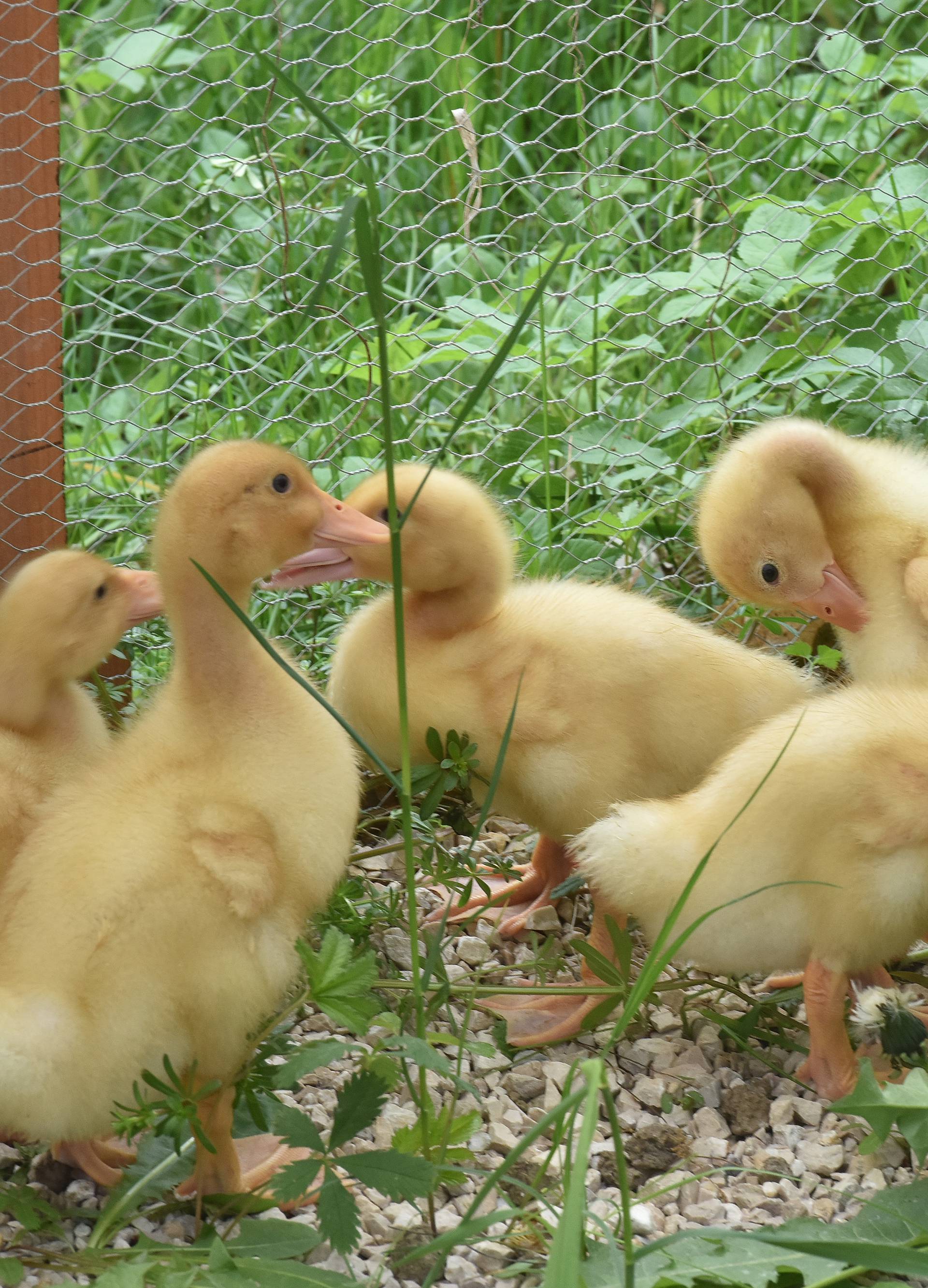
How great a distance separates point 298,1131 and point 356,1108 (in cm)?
7

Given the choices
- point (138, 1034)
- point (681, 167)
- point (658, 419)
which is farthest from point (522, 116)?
point (138, 1034)

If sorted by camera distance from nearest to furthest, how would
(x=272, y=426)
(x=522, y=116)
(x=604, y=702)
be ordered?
(x=604, y=702) → (x=272, y=426) → (x=522, y=116)

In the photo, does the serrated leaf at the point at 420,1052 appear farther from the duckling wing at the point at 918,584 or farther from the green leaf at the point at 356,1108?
the duckling wing at the point at 918,584

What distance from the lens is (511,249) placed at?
4.32 m

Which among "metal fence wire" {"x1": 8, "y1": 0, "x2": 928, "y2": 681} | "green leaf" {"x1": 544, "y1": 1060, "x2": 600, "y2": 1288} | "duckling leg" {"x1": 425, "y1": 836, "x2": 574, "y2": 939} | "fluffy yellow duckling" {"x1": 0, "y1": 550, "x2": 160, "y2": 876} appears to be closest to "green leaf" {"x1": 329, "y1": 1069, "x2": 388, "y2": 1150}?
"green leaf" {"x1": 544, "y1": 1060, "x2": 600, "y2": 1288}

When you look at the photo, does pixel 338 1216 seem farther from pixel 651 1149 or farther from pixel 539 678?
pixel 539 678

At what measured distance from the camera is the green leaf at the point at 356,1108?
1788 mm

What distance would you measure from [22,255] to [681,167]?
2.10 m

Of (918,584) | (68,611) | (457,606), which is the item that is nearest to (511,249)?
(457,606)

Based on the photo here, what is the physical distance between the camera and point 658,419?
3.63m

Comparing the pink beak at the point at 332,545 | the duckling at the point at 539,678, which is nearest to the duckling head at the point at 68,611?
the pink beak at the point at 332,545

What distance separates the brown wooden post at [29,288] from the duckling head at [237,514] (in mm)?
972

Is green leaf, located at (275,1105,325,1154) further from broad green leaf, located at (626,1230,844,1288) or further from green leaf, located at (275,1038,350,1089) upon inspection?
broad green leaf, located at (626,1230,844,1288)

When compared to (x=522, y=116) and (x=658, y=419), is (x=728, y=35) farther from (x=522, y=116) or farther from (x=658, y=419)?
(x=658, y=419)
